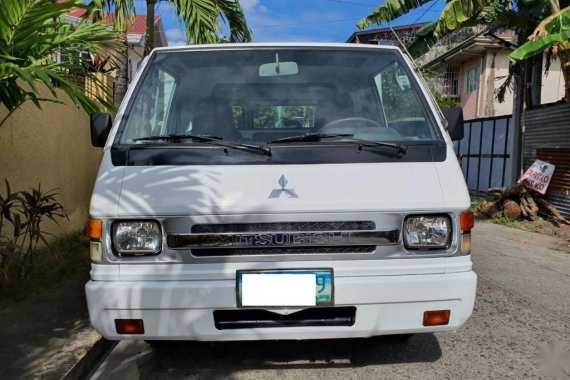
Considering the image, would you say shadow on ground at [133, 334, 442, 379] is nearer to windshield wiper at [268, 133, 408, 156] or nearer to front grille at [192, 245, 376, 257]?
front grille at [192, 245, 376, 257]

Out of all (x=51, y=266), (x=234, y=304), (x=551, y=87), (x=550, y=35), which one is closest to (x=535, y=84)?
(x=550, y=35)

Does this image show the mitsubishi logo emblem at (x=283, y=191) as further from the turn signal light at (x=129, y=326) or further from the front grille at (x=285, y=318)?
the turn signal light at (x=129, y=326)

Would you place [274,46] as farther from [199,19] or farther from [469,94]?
[469,94]

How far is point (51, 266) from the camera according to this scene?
5.56 metres

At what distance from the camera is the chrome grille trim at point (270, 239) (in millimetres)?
2734

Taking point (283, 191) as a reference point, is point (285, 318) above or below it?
below

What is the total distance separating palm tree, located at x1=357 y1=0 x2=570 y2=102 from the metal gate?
77.7 inches

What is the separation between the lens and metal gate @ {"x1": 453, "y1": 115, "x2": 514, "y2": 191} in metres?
12.9

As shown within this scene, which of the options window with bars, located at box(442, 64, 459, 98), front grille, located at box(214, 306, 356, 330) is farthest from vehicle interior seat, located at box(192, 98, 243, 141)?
window with bars, located at box(442, 64, 459, 98)

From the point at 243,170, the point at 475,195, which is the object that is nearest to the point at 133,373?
the point at 243,170

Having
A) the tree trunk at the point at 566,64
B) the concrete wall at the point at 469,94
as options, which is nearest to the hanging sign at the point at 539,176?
the tree trunk at the point at 566,64

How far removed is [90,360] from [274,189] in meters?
1.85

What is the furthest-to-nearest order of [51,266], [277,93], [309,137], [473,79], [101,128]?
1. [473,79]
2. [51,266]
3. [277,93]
4. [101,128]
5. [309,137]

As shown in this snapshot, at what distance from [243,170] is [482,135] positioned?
12.9 m
